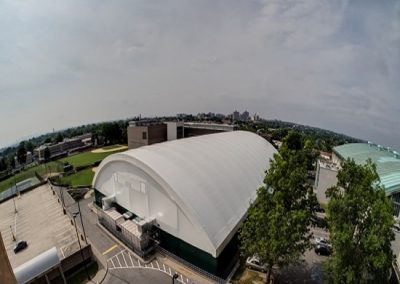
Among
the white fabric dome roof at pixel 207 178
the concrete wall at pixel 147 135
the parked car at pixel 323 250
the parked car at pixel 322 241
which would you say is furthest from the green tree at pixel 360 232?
the concrete wall at pixel 147 135

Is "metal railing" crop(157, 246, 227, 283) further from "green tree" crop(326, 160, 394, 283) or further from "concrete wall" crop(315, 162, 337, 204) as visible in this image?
"concrete wall" crop(315, 162, 337, 204)

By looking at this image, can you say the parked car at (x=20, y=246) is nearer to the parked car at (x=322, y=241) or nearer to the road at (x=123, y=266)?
the road at (x=123, y=266)

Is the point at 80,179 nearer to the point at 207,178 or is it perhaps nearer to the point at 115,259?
the point at 115,259

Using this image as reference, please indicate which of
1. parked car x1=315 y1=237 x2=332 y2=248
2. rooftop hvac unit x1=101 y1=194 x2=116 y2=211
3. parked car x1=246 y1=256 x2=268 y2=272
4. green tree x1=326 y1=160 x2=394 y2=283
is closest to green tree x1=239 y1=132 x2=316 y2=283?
green tree x1=326 y1=160 x2=394 y2=283

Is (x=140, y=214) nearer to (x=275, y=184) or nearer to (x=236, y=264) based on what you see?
(x=236, y=264)

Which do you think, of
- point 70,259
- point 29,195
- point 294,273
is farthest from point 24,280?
point 29,195

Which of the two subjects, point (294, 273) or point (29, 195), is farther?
point (29, 195)
